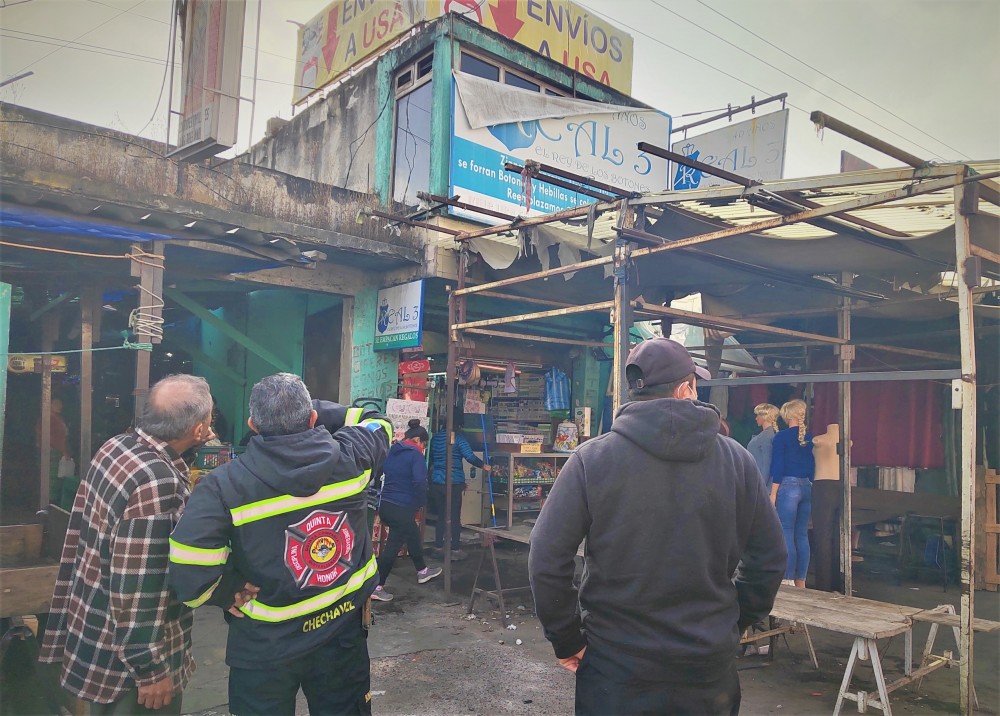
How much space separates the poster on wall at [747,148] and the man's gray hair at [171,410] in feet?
26.3

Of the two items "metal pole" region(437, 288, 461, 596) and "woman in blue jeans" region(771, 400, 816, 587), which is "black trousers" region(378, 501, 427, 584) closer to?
"metal pole" region(437, 288, 461, 596)

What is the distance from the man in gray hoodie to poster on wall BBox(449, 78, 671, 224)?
250 inches

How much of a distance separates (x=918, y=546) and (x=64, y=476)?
1058cm

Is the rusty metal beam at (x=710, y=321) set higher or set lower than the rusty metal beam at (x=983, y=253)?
lower

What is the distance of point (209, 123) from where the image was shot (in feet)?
18.2

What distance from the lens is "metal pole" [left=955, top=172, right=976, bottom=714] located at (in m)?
3.80

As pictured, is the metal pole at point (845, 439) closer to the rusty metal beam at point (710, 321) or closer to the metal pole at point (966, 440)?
the rusty metal beam at point (710, 321)

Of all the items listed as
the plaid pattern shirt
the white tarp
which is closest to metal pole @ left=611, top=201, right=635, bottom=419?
the plaid pattern shirt

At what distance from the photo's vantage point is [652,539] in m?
2.12

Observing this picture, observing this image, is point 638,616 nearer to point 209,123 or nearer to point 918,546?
point 209,123

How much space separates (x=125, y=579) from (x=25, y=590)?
1.63 meters

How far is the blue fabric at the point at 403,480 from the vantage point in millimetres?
7344

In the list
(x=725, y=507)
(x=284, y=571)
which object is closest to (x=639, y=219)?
(x=725, y=507)

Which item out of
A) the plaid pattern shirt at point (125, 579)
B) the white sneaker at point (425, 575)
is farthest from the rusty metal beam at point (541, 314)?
the plaid pattern shirt at point (125, 579)
